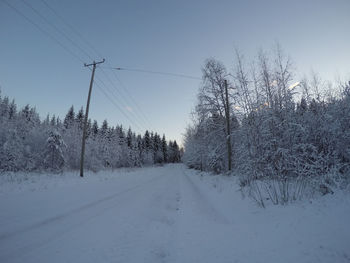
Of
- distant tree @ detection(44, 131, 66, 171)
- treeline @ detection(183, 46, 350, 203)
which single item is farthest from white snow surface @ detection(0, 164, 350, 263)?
distant tree @ detection(44, 131, 66, 171)

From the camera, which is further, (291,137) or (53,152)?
(53,152)

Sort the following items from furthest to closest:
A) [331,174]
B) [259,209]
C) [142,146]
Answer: [142,146] < [259,209] < [331,174]

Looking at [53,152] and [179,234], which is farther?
[53,152]

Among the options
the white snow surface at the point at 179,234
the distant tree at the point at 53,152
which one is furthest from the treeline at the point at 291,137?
A: the distant tree at the point at 53,152

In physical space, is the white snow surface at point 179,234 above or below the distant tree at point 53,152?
below

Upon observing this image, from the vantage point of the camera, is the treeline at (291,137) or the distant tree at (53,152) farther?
the distant tree at (53,152)

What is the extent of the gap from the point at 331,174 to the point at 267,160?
5.87ft

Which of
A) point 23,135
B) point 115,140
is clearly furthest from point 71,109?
point 23,135

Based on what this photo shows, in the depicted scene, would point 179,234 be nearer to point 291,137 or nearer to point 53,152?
point 291,137

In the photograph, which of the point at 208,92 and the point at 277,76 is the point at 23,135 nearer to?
the point at 208,92

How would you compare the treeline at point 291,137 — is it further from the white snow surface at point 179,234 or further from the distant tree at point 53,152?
the distant tree at point 53,152

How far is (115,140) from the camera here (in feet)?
138

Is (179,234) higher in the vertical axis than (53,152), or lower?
lower

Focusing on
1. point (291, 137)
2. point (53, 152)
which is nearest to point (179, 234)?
point (291, 137)
